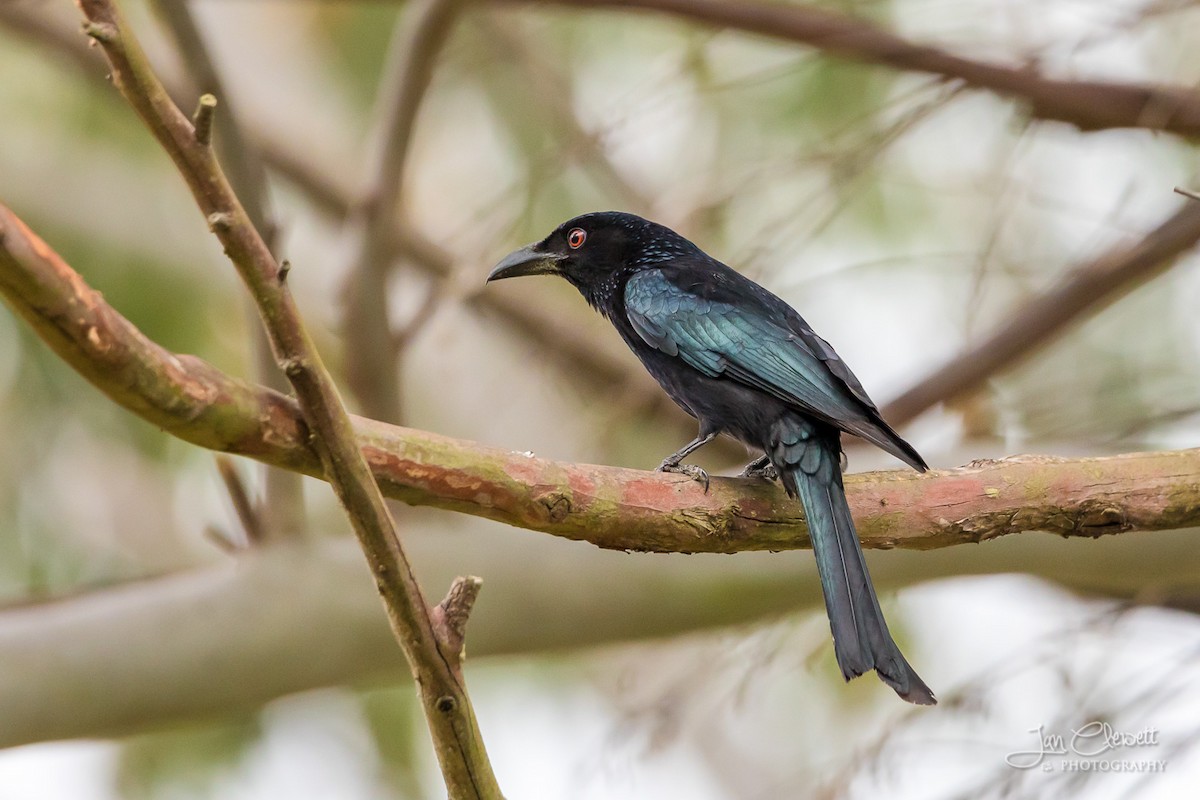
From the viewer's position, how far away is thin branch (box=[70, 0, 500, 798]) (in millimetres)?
2170

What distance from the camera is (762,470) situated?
470cm

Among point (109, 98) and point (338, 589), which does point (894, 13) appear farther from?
point (109, 98)

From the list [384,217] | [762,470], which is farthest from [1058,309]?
[384,217]

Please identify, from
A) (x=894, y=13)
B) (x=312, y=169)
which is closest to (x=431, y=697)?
(x=894, y=13)

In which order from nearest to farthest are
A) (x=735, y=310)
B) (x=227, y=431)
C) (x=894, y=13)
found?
(x=227, y=431) < (x=735, y=310) < (x=894, y=13)

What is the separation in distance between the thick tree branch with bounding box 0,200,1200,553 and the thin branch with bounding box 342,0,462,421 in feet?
8.41

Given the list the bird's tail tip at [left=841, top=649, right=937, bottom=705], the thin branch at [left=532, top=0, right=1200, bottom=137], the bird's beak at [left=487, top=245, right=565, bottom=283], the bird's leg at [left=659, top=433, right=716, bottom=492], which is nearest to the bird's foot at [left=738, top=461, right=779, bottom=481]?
the bird's leg at [left=659, top=433, right=716, bottom=492]

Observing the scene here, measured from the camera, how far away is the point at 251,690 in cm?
515

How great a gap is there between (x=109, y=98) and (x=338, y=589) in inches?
245

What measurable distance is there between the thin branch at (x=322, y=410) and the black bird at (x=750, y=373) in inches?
45.8

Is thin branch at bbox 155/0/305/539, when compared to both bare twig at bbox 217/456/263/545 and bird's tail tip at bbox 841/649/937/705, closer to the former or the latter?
bare twig at bbox 217/456/263/545

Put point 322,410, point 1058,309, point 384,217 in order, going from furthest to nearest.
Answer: point 384,217 → point 1058,309 → point 322,410

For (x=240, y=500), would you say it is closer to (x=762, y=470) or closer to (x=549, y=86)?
(x=762, y=470)
